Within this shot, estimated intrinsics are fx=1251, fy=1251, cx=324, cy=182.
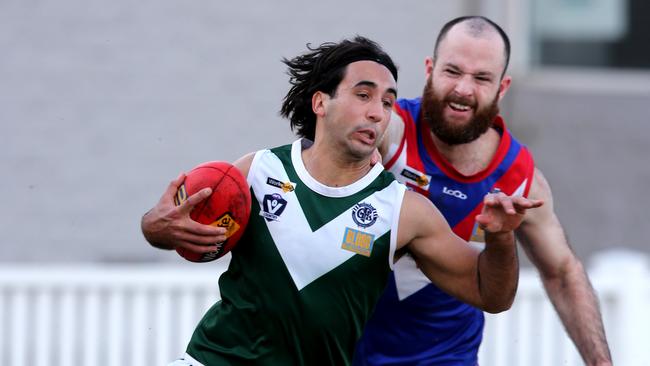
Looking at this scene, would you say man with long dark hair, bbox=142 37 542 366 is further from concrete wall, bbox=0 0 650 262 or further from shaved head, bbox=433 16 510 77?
concrete wall, bbox=0 0 650 262

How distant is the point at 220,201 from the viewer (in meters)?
4.71

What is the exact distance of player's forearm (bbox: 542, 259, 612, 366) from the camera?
5621 millimetres

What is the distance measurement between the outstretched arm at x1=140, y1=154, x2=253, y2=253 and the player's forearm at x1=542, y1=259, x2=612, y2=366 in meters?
1.83

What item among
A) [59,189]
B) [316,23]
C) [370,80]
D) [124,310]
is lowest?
[124,310]

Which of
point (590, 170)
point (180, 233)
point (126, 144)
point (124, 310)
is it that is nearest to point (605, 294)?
point (590, 170)

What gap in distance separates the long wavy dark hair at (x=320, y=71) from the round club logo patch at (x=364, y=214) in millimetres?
477

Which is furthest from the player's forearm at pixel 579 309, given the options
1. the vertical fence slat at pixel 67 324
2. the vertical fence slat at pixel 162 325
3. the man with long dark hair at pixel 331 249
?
the vertical fence slat at pixel 67 324

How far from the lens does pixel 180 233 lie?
4.67 meters

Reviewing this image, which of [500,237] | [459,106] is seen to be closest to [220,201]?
[500,237]

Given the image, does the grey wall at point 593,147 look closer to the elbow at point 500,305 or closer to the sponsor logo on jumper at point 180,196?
the elbow at point 500,305

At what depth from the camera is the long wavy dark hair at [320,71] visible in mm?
5031

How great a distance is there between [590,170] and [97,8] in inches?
181

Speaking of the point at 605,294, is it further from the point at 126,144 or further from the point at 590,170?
the point at 126,144

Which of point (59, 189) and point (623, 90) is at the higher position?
point (623, 90)
